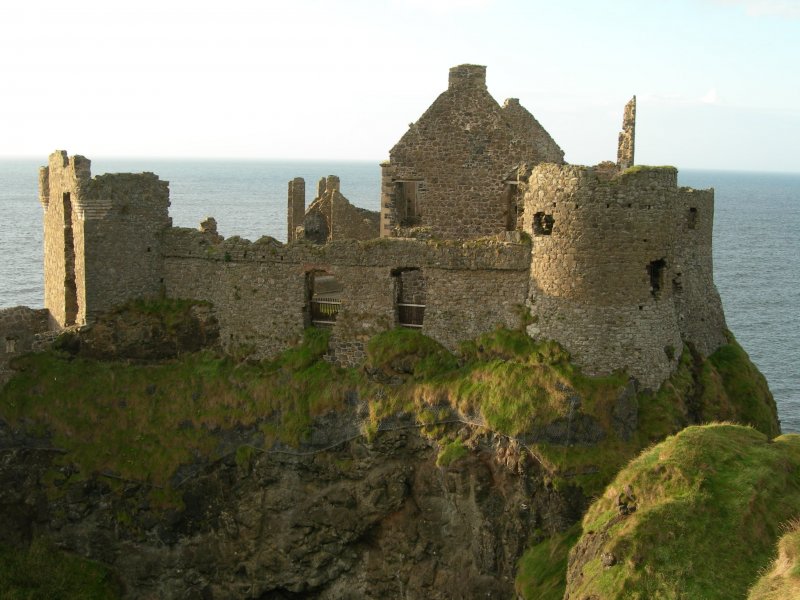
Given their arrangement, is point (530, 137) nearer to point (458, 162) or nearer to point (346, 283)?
point (458, 162)

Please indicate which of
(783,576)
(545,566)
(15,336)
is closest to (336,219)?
(15,336)

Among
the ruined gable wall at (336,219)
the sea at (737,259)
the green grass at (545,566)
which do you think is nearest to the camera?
the green grass at (545,566)

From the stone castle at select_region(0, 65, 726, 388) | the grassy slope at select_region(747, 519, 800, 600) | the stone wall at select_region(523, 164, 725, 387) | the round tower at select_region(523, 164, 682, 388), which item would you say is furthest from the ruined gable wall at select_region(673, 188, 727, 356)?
the grassy slope at select_region(747, 519, 800, 600)

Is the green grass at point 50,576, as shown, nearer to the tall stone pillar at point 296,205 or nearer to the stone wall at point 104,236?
the stone wall at point 104,236

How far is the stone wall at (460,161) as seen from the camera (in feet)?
108

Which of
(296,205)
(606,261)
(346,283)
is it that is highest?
(296,205)

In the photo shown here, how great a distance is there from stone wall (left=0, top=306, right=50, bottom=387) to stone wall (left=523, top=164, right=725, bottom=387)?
15470mm

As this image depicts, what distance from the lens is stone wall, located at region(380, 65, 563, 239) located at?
108ft

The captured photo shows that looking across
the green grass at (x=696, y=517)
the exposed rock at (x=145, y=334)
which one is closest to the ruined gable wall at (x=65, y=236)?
the exposed rock at (x=145, y=334)

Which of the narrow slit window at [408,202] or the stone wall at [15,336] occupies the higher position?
the narrow slit window at [408,202]

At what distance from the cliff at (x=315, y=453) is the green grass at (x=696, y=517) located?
13.1 ft

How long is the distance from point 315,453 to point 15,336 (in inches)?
395

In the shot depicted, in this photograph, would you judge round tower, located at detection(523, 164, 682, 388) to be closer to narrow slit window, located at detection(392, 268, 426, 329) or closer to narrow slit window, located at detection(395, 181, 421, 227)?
narrow slit window, located at detection(392, 268, 426, 329)

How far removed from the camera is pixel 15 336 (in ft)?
102
